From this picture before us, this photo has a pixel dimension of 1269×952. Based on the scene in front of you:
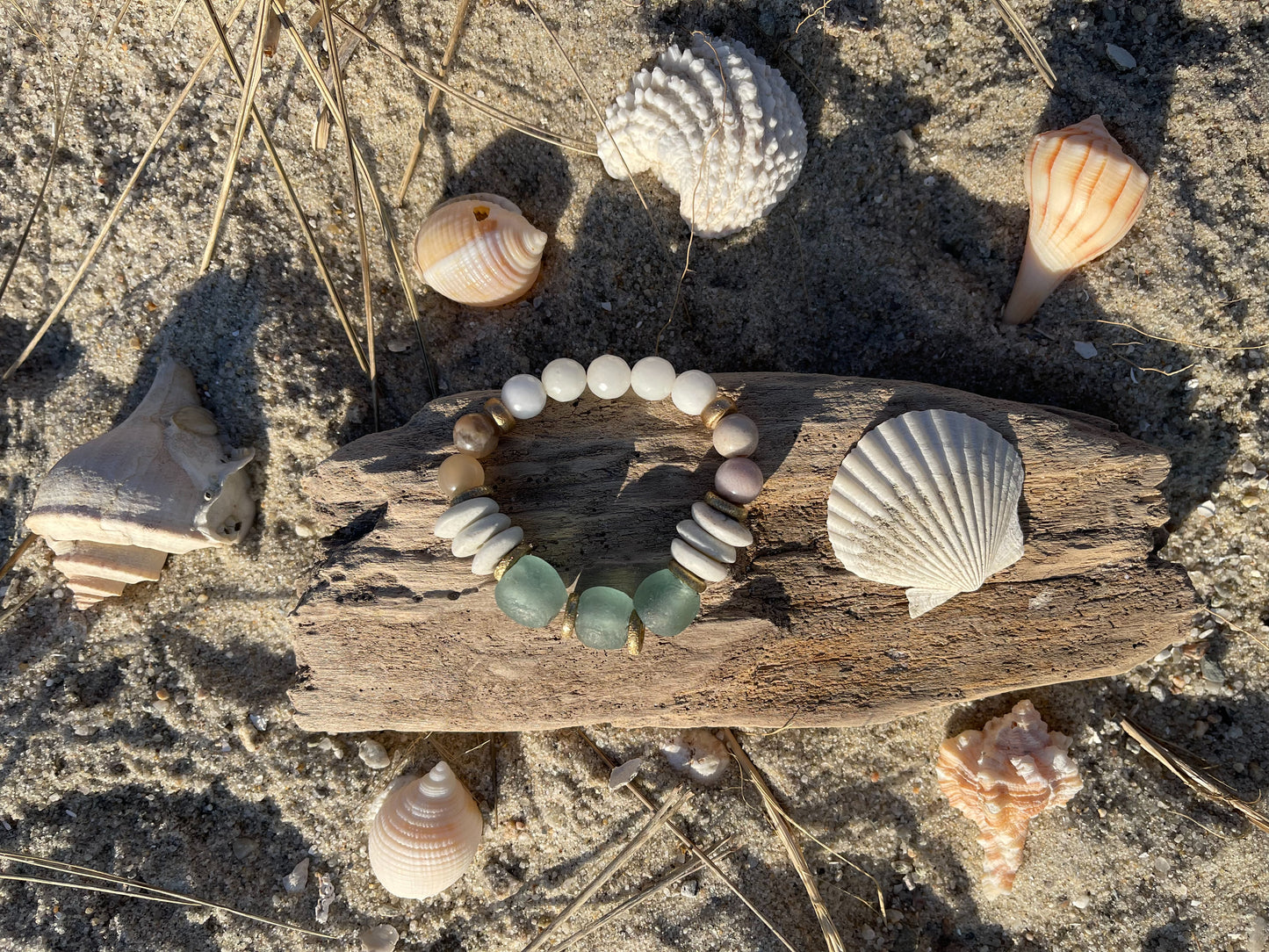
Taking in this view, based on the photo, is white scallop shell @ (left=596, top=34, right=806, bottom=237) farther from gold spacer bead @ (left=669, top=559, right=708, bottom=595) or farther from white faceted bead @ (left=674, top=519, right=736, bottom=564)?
gold spacer bead @ (left=669, top=559, right=708, bottom=595)

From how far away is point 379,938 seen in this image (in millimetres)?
3336

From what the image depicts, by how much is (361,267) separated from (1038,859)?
13.0ft

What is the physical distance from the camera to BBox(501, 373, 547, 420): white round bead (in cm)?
291

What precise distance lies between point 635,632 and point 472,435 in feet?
3.17

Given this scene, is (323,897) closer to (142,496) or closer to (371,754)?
(371,754)

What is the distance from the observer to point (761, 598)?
116 inches

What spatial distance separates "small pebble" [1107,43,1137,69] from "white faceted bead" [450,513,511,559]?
3.11m

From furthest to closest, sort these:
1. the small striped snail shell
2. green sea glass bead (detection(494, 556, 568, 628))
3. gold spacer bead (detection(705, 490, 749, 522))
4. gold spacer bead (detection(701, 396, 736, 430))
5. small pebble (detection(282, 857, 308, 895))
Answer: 1. small pebble (detection(282, 857, 308, 895))
2. the small striped snail shell
3. gold spacer bead (detection(701, 396, 736, 430))
4. gold spacer bead (detection(705, 490, 749, 522))
5. green sea glass bead (detection(494, 556, 568, 628))

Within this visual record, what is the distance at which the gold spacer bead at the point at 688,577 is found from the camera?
9.02 ft

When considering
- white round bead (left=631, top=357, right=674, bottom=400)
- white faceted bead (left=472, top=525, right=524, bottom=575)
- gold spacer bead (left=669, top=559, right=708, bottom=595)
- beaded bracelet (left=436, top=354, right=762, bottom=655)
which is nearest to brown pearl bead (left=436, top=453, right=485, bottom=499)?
beaded bracelet (left=436, top=354, right=762, bottom=655)

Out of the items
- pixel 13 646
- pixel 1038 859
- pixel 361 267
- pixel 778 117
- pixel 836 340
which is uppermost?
pixel 778 117

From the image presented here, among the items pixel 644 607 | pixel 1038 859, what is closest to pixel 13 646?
pixel 644 607

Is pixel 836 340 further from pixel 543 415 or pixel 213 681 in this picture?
pixel 213 681

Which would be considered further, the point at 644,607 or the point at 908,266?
the point at 908,266
